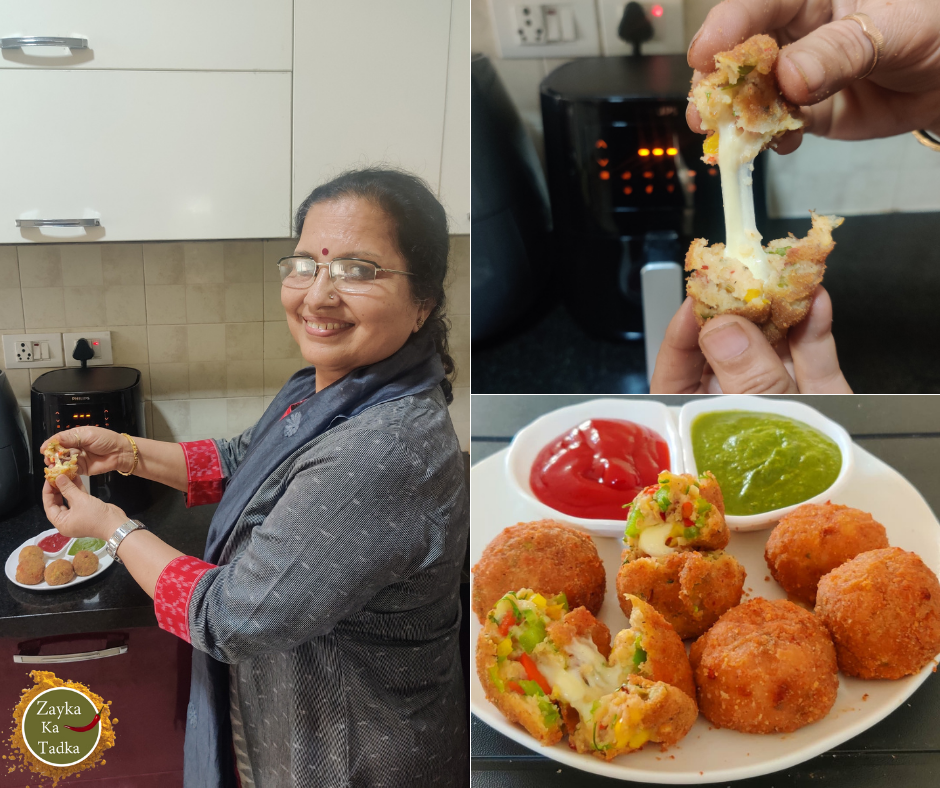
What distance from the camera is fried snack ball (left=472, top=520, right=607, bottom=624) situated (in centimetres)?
66

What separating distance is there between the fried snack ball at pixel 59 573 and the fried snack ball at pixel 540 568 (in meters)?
0.70

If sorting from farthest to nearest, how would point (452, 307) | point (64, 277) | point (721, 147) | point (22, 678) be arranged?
point (452, 307)
point (64, 277)
point (22, 678)
point (721, 147)

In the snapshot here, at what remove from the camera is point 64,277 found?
1309 mm

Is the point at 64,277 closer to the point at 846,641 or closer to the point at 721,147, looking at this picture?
the point at 721,147

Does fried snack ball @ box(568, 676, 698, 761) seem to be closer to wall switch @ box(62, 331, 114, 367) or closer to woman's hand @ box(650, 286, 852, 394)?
woman's hand @ box(650, 286, 852, 394)

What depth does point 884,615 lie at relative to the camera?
0.59 meters

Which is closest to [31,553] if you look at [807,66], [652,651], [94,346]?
[94,346]

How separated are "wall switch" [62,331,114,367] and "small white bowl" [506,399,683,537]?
2.95 ft

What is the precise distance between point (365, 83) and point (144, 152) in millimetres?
335

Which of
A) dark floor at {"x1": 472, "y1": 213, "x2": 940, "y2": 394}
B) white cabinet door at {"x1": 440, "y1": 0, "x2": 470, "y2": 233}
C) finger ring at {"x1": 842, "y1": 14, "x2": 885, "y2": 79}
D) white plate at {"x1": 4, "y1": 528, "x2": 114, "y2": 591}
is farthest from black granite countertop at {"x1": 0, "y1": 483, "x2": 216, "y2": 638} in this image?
finger ring at {"x1": 842, "y1": 14, "x2": 885, "y2": 79}

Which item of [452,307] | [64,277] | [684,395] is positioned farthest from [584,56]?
[64,277]

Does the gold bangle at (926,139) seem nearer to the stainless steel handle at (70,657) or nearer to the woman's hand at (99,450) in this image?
the woman's hand at (99,450)

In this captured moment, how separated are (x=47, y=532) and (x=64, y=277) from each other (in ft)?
1.49

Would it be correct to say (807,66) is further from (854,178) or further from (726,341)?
(854,178)
